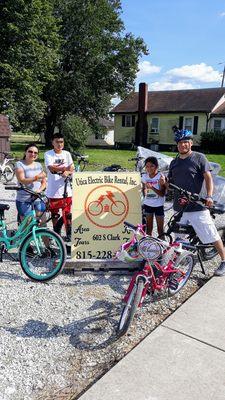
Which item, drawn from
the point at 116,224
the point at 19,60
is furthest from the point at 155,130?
the point at 116,224

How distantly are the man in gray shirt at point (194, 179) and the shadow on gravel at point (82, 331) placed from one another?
158 cm

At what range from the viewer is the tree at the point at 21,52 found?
21.4 metres

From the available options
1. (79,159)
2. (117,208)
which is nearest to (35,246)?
(117,208)

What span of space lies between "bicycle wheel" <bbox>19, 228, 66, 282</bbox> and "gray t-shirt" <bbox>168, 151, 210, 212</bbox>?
161cm

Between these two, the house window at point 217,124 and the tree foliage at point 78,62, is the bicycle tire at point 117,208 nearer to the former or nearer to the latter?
the tree foliage at point 78,62

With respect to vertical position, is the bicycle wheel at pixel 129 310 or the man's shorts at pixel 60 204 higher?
the man's shorts at pixel 60 204

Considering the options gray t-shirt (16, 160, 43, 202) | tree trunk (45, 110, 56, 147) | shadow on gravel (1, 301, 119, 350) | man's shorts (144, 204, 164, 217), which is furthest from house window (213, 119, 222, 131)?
shadow on gravel (1, 301, 119, 350)

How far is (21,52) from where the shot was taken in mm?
21984

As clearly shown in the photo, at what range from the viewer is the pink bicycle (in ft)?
11.6

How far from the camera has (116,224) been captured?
5.16 m

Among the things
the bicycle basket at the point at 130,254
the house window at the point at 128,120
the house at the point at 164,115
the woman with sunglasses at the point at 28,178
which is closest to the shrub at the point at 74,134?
the woman with sunglasses at the point at 28,178

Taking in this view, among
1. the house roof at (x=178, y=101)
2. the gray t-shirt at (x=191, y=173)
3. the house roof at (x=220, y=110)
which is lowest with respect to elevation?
the gray t-shirt at (x=191, y=173)

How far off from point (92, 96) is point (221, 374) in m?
29.9

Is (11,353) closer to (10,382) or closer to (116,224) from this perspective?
(10,382)
